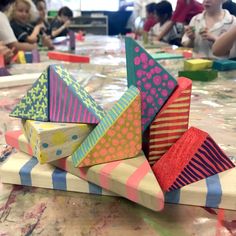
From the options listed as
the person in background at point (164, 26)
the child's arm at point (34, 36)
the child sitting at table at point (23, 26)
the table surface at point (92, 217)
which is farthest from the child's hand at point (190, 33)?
the table surface at point (92, 217)

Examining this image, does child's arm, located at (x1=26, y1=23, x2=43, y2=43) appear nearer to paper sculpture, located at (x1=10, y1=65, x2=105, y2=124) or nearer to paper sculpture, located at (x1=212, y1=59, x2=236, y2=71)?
paper sculpture, located at (x1=212, y1=59, x2=236, y2=71)

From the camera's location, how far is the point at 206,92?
754 mm

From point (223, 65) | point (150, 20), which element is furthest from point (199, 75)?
point (150, 20)

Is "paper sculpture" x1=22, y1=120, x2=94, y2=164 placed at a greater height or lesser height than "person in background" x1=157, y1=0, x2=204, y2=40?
lesser

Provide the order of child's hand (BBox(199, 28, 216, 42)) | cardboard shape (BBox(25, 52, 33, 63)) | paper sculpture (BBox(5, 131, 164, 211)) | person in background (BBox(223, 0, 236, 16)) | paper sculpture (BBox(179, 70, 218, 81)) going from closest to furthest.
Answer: paper sculpture (BBox(5, 131, 164, 211)), paper sculpture (BBox(179, 70, 218, 81)), cardboard shape (BBox(25, 52, 33, 63)), child's hand (BBox(199, 28, 216, 42)), person in background (BBox(223, 0, 236, 16))

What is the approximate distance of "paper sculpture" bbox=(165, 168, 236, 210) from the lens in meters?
0.30

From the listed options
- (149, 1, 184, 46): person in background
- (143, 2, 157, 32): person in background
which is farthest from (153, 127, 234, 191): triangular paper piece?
(143, 2, 157, 32): person in background

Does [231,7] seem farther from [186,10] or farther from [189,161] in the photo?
[189,161]

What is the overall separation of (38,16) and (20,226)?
2142 mm

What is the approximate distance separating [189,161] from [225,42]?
1.01m

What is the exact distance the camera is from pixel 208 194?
30 cm

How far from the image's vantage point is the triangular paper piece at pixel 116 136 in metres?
0.30

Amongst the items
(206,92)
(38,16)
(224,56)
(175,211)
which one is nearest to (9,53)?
(206,92)

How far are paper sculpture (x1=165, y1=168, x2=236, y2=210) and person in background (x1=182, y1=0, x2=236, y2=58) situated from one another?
1.22m
